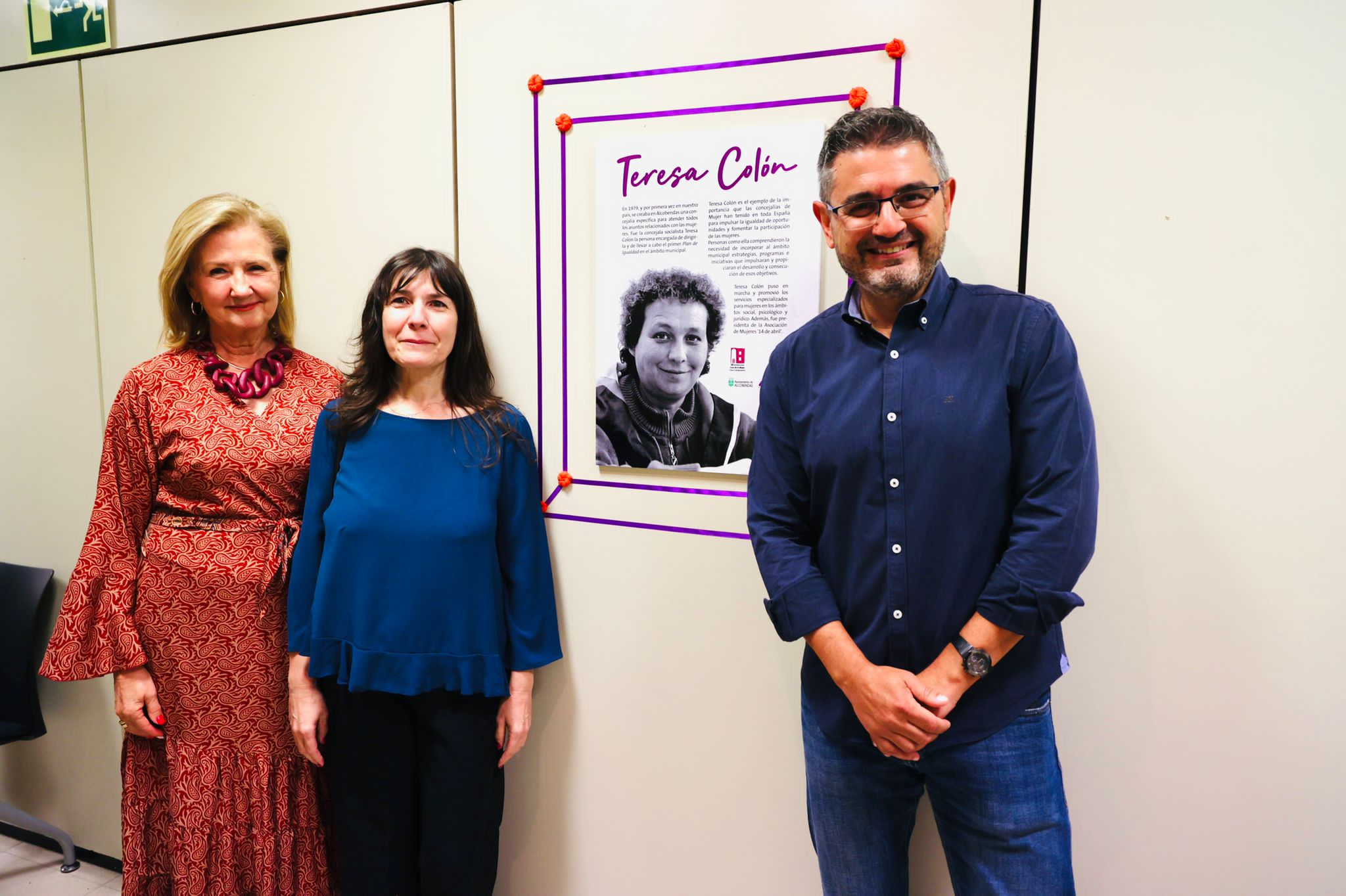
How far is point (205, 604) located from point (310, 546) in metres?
0.29

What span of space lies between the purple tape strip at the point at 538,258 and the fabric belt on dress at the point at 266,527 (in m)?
0.57

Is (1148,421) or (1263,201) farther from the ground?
(1263,201)

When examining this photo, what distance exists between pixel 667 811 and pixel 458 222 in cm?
146

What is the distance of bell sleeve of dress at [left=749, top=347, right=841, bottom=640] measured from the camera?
125cm


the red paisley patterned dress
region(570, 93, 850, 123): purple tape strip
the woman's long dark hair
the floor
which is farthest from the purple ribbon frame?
the floor

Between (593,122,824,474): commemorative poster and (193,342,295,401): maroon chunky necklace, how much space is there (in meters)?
0.76

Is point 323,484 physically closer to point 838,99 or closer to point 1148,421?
point 838,99

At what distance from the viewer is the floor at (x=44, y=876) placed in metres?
2.26

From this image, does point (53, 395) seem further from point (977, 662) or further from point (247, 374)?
point (977, 662)

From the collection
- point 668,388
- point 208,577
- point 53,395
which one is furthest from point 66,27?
point 668,388

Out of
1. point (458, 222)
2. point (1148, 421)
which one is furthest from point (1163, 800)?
point (458, 222)

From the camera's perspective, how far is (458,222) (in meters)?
1.83

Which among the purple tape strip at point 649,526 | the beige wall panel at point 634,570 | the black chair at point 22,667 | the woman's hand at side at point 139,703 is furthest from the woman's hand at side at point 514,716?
the black chair at point 22,667

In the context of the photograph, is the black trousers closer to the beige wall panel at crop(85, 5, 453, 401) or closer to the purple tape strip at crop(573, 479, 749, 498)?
the purple tape strip at crop(573, 479, 749, 498)
